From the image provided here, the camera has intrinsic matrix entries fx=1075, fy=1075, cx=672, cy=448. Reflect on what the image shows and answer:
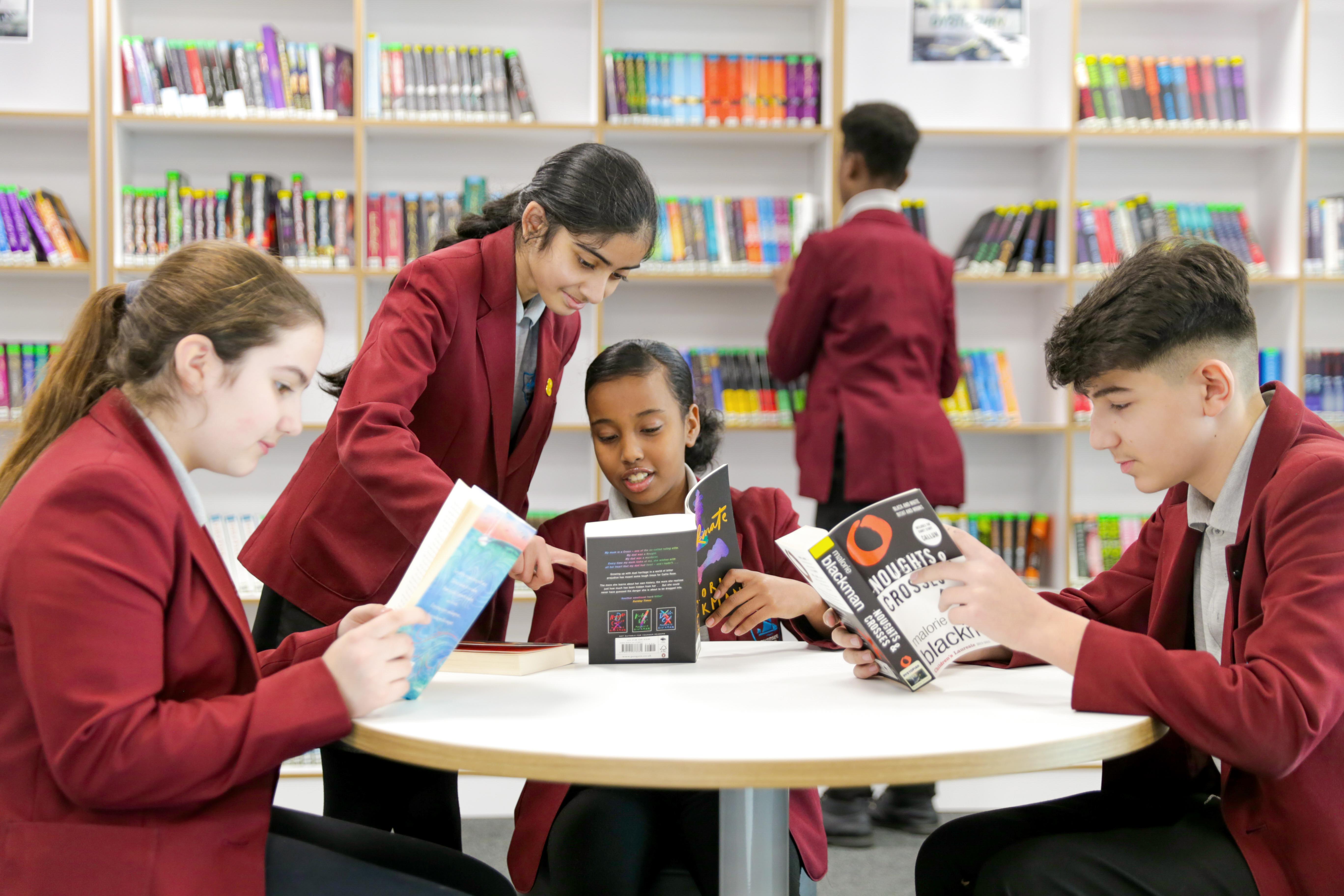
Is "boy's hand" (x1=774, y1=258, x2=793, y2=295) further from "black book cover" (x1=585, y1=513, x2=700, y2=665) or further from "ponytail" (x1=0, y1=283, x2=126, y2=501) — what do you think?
"ponytail" (x1=0, y1=283, x2=126, y2=501)

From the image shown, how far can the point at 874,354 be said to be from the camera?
9.82 feet

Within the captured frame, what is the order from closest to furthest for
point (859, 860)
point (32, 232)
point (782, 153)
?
point (859, 860) < point (32, 232) < point (782, 153)

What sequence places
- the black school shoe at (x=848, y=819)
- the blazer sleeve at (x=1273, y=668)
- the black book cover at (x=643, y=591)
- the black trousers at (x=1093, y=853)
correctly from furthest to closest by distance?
the black school shoe at (x=848, y=819), the black book cover at (x=643, y=591), the black trousers at (x=1093, y=853), the blazer sleeve at (x=1273, y=668)

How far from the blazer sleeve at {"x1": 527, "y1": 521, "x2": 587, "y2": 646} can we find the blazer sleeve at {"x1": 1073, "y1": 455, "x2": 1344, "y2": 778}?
0.89 metres

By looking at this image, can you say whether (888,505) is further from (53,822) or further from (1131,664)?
(53,822)

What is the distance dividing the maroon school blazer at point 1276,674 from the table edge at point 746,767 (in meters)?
0.14

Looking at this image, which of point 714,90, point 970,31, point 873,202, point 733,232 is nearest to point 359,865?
point 873,202

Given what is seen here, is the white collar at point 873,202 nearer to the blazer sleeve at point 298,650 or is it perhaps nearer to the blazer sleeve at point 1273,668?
the blazer sleeve at point 1273,668

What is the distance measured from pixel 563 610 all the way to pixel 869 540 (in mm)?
803

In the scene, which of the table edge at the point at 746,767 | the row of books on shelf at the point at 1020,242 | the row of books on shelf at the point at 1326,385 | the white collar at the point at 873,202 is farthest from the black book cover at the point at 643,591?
the row of books on shelf at the point at 1326,385

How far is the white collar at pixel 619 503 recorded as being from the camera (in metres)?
2.02

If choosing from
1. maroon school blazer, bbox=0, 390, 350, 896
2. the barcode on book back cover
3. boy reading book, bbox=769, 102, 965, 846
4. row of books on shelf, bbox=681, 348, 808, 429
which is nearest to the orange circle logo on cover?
the barcode on book back cover

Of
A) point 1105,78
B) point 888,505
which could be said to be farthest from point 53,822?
point 1105,78

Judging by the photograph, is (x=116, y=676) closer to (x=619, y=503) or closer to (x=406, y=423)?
(x=406, y=423)
